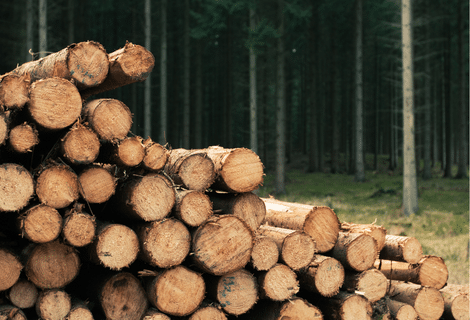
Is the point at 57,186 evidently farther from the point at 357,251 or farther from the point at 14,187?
the point at 357,251

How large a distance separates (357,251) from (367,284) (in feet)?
1.30

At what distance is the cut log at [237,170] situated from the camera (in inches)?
156

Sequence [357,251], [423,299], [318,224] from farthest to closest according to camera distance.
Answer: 1. [423,299]
2. [318,224]
3. [357,251]

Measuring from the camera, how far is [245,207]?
4086 millimetres

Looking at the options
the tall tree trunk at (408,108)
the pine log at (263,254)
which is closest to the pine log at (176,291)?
the pine log at (263,254)

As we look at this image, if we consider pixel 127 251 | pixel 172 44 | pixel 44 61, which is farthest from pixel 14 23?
pixel 127 251

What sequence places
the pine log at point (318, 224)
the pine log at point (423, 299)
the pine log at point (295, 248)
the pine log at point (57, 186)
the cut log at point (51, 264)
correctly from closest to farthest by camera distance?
the pine log at point (57, 186) < the cut log at point (51, 264) < the pine log at point (295, 248) < the pine log at point (318, 224) < the pine log at point (423, 299)

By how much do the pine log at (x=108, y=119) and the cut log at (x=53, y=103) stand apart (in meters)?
0.16

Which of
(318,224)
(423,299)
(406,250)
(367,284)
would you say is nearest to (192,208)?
(318,224)

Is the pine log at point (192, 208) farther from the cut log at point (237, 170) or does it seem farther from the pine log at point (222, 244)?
the cut log at point (237, 170)

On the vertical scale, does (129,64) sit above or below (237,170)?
above

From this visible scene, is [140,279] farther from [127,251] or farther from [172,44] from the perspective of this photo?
[172,44]

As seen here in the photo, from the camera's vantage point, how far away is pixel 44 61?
3.84 m

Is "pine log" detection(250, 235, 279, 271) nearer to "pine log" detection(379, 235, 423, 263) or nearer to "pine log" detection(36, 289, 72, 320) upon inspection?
"pine log" detection(36, 289, 72, 320)
